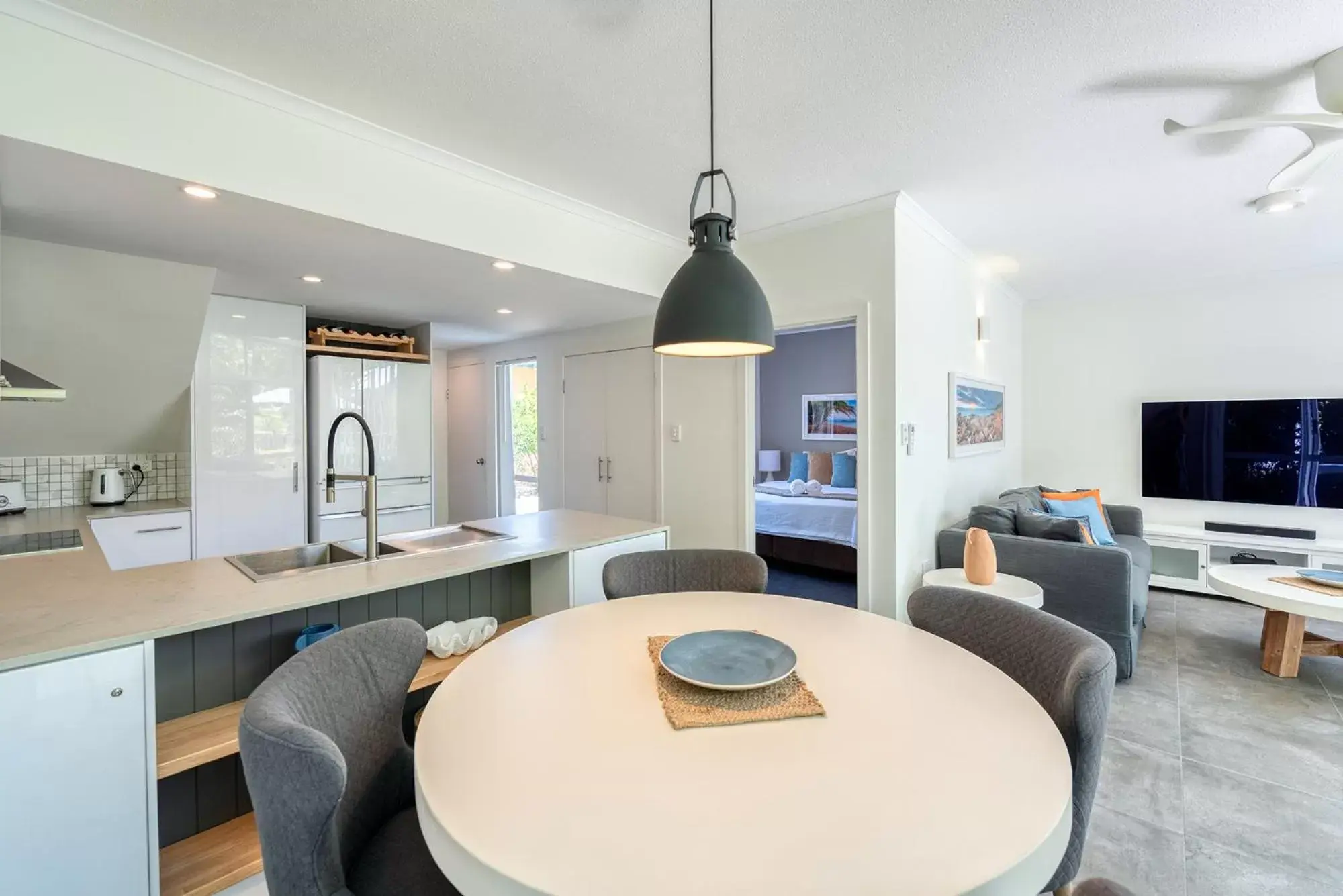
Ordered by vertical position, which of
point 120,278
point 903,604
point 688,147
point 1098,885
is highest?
point 688,147

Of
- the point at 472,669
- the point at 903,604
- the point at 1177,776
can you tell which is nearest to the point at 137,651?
the point at 472,669

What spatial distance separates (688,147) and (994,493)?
12.3 feet

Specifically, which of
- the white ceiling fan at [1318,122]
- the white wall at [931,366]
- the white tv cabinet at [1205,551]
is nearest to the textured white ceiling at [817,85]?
the white ceiling fan at [1318,122]

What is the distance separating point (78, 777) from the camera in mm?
1233

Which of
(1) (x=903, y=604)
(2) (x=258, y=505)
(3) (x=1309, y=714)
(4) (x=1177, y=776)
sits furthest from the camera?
(2) (x=258, y=505)

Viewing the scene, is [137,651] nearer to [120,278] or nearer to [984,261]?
[120,278]

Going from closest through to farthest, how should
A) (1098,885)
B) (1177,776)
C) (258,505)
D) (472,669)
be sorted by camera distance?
(1098,885) → (472,669) → (1177,776) → (258,505)

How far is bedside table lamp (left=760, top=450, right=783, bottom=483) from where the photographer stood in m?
7.01

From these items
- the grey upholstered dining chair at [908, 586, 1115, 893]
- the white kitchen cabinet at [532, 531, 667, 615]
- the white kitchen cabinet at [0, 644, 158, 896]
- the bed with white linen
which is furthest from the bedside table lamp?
the white kitchen cabinet at [0, 644, 158, 896]

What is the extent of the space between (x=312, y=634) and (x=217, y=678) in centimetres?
26

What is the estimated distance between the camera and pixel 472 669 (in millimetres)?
1236

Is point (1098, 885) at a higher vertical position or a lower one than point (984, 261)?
lower

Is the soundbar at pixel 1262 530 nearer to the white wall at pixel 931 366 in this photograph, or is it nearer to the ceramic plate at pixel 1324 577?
the ceramic plate at pixel 1324 577

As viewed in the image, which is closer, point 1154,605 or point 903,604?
point 903,604
